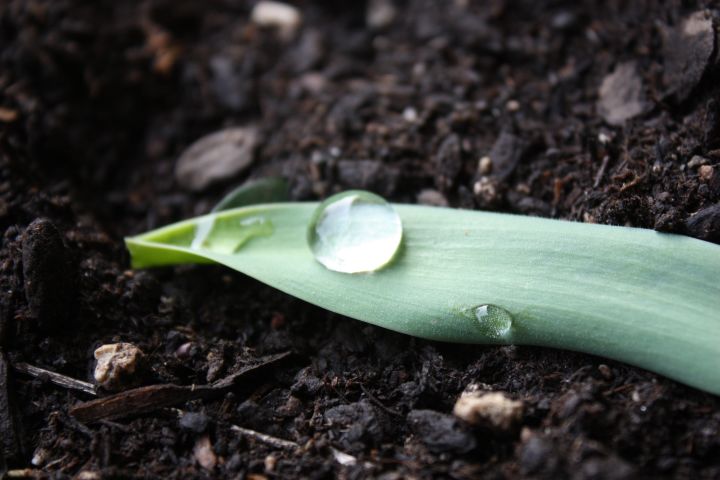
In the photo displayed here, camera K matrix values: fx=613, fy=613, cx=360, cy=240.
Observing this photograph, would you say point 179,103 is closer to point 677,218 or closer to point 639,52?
point 639,52

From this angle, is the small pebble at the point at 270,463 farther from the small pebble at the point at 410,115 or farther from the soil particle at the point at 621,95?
the soil particle at the point at 621,95

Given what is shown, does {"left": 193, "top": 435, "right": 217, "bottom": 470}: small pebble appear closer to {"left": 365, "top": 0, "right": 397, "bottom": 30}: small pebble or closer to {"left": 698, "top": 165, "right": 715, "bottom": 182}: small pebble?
{"left": 698, "top": 165, "right": 715, "bottom": 182}: small pebble

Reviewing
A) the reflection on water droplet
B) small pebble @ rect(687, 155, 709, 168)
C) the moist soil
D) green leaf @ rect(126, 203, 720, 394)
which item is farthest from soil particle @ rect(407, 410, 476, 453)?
small pebble @ rect(687, 155, 709, 168)

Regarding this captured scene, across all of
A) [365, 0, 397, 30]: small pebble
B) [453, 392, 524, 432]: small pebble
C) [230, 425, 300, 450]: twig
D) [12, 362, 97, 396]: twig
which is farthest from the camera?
[365, 0, 397, 30]: small pebble

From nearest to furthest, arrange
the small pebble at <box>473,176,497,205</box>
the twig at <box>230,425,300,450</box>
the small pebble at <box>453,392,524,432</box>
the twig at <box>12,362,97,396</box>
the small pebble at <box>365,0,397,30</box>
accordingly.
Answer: the small pebble at <box>453,392,524,432</box>
the twig at <box>230,425,300,450</box>
the twig at <box>12,362,97,396</box>
the small pebble at <box>473,176,497,205</box>
the small pebble at <box>365,0,397,30</box>

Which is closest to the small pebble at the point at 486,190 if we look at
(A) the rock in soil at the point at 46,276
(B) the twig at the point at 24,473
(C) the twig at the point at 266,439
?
(C) the twig at the point at 266,439

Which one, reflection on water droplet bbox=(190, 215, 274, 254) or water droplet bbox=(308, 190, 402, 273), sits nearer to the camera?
water droplet bbox=(308, 190, 402, 273)

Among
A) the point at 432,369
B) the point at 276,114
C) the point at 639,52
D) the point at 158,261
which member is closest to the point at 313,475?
the point at 432,369
